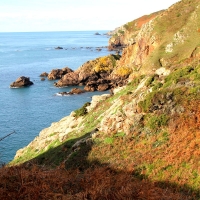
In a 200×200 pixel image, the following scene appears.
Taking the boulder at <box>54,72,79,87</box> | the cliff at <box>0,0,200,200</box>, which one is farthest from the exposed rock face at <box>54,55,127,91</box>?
the cliff at <box>0,0,200,200</box>

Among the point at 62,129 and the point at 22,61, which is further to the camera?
the point at 22,61

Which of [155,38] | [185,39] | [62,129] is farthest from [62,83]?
[62,129]

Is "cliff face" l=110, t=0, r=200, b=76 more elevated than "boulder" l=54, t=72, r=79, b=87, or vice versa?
"cliff face" l=110, t=0, r=200, b=76

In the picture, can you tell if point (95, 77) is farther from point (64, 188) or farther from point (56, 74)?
point (64, 188)

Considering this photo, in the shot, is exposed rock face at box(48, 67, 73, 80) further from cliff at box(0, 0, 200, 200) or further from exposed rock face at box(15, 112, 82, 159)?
cliff at box(0, 0, 200, 200)

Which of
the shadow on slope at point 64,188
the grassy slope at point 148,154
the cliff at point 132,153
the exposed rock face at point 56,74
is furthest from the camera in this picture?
the exposed rock face at point 56,74

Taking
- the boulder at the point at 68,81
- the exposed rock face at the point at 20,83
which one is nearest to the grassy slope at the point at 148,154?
the boulder at the point at 68,81

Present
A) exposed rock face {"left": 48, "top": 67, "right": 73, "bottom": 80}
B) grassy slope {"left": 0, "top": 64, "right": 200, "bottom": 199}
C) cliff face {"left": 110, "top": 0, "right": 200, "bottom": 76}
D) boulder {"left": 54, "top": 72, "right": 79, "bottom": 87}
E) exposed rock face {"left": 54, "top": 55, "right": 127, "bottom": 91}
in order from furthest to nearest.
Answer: exposed rock face {"left": 48, "top": 67, "right": 73, "bottom": 80} < boulder {"left": 54, "top": 72, "right": 79, "bottom": 87} < exposed rock face {"left": 54, "top": 55, "right": 127, "bottom": 91} < cliff face {"left": 110, "top": 0, "right": 200, "bottom": 76} < grassy slope {"left": 0, "top": 64, "right": 200, "bottom": 199}

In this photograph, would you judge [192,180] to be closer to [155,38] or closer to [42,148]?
[42,148]

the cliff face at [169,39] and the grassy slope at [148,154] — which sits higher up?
the cliff face at [169,39]

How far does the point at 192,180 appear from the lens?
17.8 meters

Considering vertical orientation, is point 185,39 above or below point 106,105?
above

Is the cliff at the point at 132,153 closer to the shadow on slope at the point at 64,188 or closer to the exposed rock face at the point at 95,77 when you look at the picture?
the shadow on slope at the point at 64,188

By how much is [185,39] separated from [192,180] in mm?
55660
